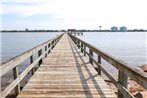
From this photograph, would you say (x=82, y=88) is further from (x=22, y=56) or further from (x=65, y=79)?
(x=22, y=56)

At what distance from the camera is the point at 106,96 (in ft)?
19.9

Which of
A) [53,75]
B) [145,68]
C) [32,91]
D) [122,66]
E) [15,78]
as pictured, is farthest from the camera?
[145,68]

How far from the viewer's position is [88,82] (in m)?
7.63

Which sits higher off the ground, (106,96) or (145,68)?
(106,96)

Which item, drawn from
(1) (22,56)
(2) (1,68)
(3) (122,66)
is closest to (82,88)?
(1) (22,56)

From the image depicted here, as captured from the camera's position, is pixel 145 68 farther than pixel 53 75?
Yes

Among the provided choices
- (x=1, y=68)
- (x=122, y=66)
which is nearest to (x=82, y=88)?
(x=122, y=66)

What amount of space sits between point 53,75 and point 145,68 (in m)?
17.8

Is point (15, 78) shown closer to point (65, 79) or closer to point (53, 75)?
point (65, 79)

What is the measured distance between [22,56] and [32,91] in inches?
42.6

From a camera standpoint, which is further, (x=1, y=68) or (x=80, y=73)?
(x=80, y=73)

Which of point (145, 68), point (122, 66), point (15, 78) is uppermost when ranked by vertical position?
point (122, 66)

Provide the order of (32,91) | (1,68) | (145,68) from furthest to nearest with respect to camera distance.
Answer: (145,68) < (32,91) < (1,68)

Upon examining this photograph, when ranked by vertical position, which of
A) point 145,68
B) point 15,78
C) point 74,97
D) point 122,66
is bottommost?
point 145,68
